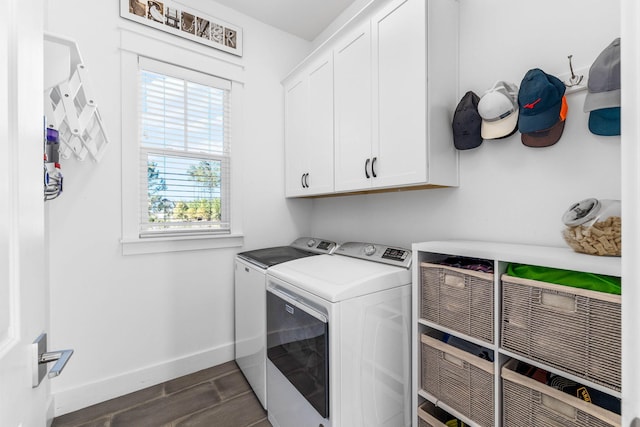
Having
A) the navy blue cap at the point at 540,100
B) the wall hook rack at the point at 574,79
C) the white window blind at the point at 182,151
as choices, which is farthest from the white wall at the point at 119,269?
the wall hook rack at the point at 574,79

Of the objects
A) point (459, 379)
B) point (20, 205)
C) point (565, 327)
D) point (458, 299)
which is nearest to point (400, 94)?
point (458, 299)

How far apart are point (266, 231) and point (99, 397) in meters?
1.62

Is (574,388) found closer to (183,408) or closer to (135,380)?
(183,408)

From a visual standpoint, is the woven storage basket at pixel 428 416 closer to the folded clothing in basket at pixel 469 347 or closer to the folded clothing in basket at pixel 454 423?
the folded clothing in basket at pixel 454 423

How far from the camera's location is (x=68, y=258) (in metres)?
1.87

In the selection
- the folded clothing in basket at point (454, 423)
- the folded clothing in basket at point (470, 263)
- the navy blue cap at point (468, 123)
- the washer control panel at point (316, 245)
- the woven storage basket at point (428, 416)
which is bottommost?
the folded clothing in basket at point (454, 423)

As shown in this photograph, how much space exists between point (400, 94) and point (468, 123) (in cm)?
39

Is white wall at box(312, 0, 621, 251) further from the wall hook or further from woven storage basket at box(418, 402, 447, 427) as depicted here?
woven storage basket at box(418, 402, 447, 427)

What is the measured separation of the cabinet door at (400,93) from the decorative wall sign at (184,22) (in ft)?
4.25

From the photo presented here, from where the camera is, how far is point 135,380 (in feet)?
6.82

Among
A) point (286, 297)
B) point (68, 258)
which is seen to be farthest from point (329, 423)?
point (68, 258)

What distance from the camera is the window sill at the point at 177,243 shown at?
81.1 inches

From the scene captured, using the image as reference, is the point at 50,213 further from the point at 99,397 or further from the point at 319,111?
the point at 319,111

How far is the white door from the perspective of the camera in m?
0.51
